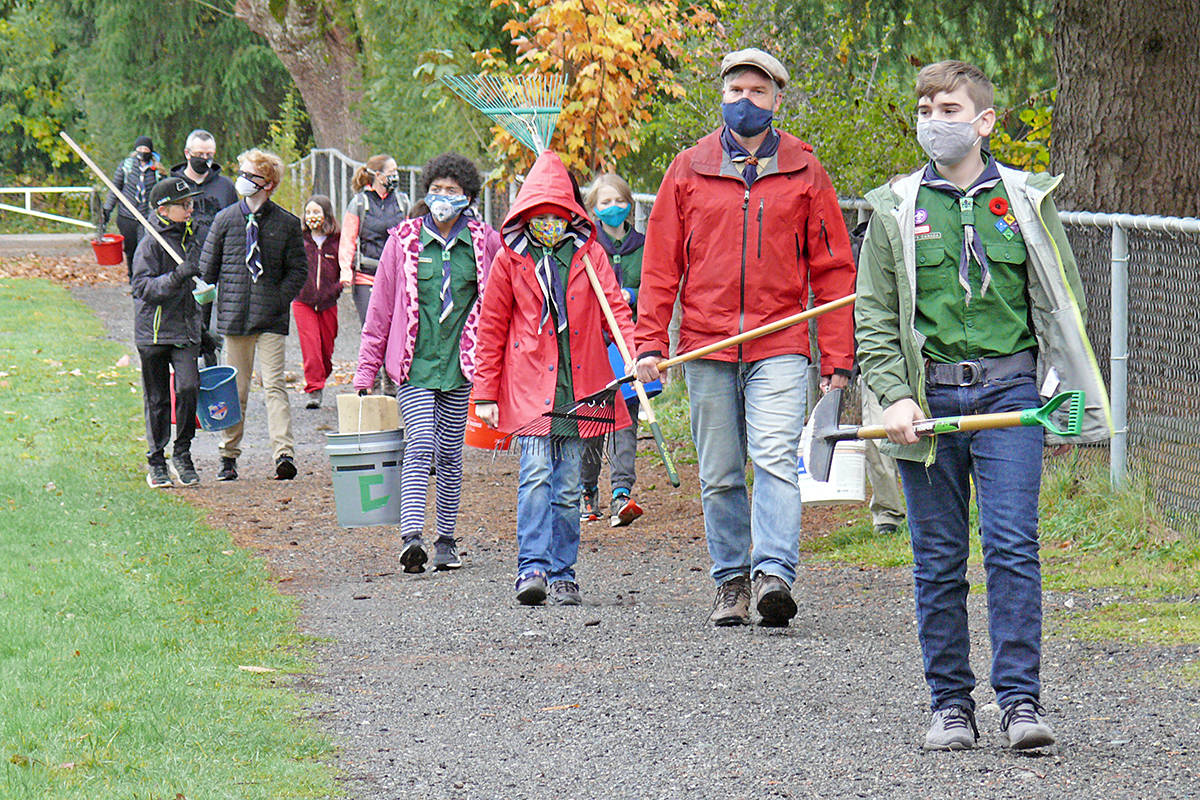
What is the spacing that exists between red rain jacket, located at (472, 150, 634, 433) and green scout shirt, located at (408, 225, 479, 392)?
2.61 ft

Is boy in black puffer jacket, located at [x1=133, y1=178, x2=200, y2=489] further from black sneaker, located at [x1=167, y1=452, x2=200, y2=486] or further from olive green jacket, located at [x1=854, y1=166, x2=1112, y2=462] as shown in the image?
olive green jacket, located at [x1=854, y1=166, x2=1112, y2=462]

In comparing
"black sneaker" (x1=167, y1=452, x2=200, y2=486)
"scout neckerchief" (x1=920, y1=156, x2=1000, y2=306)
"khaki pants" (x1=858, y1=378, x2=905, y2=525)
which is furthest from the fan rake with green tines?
"black sneaker" (x1=167, y1=452, x2=200, y2=486)

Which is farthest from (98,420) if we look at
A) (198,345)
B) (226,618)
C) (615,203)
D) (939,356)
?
(939,356)

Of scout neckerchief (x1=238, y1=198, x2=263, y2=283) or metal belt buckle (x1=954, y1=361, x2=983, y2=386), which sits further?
scout neckerchief (x1=238, y1=198, x2=263, y2=283)

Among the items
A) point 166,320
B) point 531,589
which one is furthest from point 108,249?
point 531,589

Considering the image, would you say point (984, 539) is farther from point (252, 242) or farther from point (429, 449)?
point (252, 242)

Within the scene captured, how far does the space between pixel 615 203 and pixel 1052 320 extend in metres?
4.82

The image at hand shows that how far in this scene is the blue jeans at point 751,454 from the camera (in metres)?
6.56

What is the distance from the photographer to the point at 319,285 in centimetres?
1330

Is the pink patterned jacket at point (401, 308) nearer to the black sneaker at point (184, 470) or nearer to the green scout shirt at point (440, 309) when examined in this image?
the green scout shirt at point (440, 309)

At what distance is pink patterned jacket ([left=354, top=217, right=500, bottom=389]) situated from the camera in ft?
26.8

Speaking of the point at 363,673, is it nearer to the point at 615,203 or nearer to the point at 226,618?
the point at 226,618

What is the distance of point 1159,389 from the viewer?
7.89 metres

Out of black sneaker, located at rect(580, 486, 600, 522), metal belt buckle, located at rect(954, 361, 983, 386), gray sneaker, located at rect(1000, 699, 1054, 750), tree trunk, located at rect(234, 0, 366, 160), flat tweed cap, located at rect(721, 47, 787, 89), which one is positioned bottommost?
gray sneaker, located at rect(1000, 699, 1054, 750)
